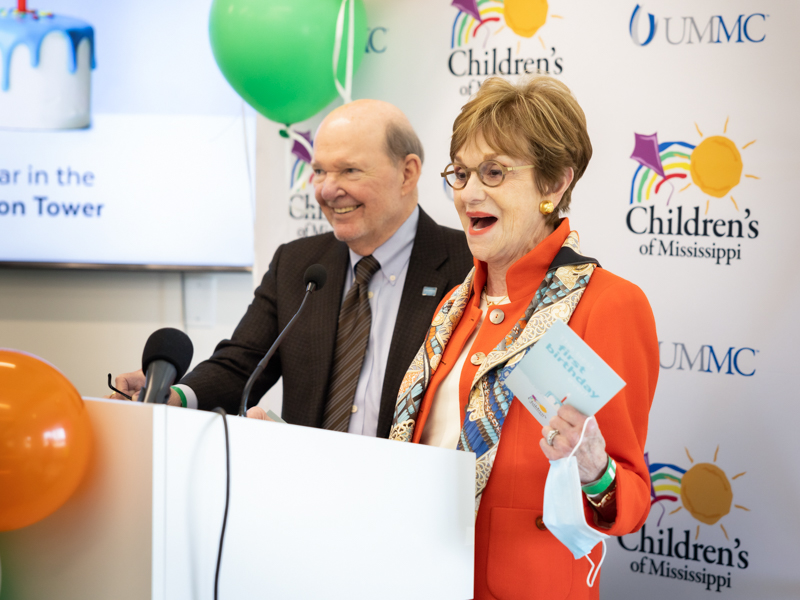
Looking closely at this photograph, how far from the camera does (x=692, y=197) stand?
2010 mm

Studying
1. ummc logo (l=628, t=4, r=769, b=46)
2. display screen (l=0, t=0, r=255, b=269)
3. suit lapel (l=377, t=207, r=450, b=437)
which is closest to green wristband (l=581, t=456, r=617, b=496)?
suit lapel (l=377, t=207, r=450, b=437)

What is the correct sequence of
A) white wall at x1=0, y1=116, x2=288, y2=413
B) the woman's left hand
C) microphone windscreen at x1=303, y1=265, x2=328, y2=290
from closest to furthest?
the woman's left hand
microphone windscreen at x1=303, y1=265, x2=328, y2=290
white wall at x1=0, y1=116, x2=288, y2=413

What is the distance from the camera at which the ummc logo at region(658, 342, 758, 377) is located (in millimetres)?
1948

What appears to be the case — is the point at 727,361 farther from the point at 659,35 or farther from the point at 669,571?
the point at 659,35

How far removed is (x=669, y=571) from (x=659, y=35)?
161cm

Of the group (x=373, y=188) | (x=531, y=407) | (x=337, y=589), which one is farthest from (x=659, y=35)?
(x=337, y=589)

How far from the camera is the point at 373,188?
200cm

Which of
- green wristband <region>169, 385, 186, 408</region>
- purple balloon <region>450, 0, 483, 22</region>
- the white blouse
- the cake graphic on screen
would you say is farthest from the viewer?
the cake graphic on screen

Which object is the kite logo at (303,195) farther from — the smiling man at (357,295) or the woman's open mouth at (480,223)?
the woman's open mouth at (480,223)

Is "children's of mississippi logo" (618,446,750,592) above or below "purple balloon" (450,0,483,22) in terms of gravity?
below

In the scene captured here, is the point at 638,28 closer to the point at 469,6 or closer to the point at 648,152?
the point at 648,152

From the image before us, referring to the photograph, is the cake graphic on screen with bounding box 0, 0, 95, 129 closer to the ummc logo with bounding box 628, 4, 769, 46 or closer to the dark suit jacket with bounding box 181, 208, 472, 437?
the dark suit jacket with bounding box 181, 208, 472, 437

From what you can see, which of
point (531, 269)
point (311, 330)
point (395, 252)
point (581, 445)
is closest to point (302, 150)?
point (395, 252)

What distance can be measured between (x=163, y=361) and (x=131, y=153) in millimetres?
2402
